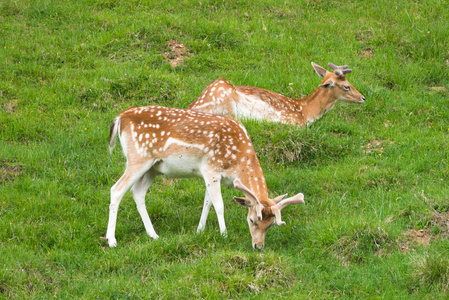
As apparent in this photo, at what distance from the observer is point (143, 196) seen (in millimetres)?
7922

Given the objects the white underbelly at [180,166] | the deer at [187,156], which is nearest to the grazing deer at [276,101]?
the deer at [187,156]

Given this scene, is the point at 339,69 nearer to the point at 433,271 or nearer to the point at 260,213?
the point at 260,213

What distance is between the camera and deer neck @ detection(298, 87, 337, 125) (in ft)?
35.8

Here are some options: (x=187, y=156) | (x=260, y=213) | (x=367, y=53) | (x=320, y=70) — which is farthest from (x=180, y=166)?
(x=367, y=53)

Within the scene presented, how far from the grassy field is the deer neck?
0.21 meters

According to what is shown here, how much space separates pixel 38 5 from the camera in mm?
13297

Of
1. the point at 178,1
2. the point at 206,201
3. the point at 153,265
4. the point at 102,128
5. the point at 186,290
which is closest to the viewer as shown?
the point at 186,290

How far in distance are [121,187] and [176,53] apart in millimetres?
5263

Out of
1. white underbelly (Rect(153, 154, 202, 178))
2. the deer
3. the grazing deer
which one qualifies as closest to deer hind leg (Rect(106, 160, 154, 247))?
the deer

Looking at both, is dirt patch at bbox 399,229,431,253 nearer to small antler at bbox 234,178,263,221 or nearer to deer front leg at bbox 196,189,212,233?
small antler at bbox 234,178,263,221

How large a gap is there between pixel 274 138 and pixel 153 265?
11.2 feet

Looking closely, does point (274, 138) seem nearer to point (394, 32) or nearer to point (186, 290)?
point (186, 290)

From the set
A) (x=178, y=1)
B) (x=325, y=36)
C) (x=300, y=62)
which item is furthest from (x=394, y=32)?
(x=178, y=1)

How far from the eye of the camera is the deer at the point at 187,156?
297 inches
